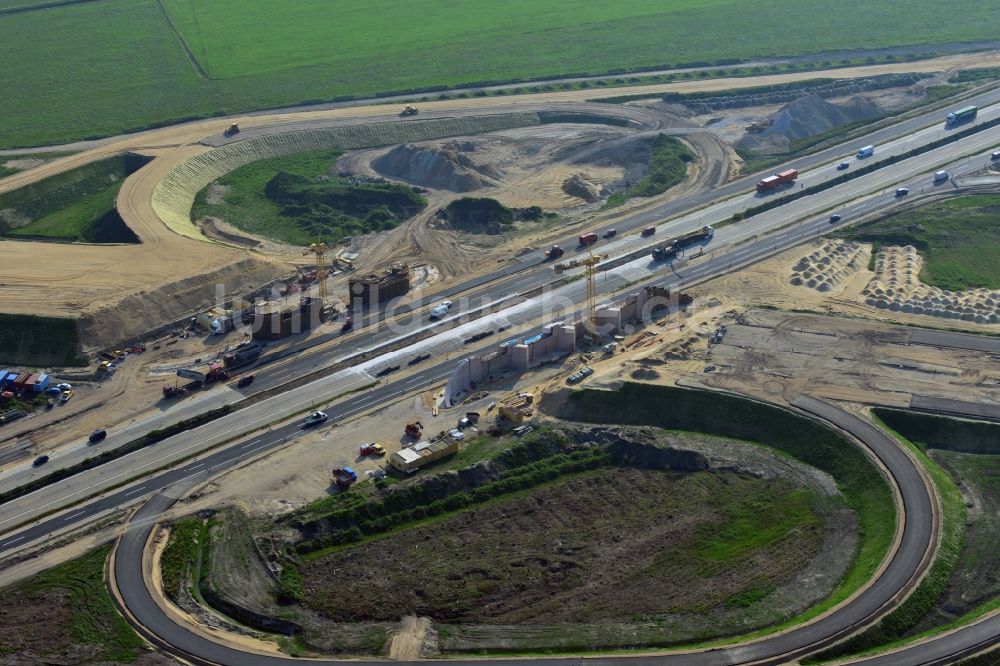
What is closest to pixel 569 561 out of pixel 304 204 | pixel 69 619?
pixel 69 619

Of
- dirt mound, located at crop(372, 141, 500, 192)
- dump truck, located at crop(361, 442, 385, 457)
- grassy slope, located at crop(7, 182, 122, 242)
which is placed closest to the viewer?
dump truck, located at crop(361, 442, 385, 457)

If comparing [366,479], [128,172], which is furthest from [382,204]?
[366,479]

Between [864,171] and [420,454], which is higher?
[864,171]

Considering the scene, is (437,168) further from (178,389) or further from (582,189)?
(178,389)

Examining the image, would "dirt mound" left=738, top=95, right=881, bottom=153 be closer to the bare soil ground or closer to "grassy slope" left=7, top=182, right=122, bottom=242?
the bare soil ground

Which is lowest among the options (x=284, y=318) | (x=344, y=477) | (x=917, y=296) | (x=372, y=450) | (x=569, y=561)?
(x=569, y=561)

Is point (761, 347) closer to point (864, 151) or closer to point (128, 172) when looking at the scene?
point (864, 151)

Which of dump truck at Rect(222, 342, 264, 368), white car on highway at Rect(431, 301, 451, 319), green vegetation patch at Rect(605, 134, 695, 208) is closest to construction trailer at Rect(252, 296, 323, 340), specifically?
dump truck at Rect(222, 342, 264, 368)

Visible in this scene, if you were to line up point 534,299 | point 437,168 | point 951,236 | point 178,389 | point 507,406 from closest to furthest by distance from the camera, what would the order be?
point 507,406 → point 178,389 → point 534,299 → point 951,236 → point 437,168

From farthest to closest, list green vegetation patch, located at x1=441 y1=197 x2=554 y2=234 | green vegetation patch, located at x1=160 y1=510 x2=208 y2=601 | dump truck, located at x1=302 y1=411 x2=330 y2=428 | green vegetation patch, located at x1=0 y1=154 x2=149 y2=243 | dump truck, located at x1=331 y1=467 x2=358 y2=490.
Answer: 1. green vegetation patch, located at x1=441 y1=197 x2=554 y2=234
2. green vegetation patch, located at x1=0 y1=154 x2=149 y2=243
3. dump truck, located at x1=302 y1=411 x2=330 y2=428
4. dump truck, located at x1=331 y1=467 x2=358 y2=490
5. green vegetation patch, located at x1=160 y1=510 x2=208 y2=601
